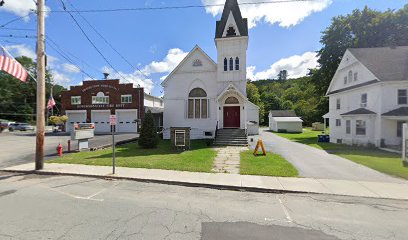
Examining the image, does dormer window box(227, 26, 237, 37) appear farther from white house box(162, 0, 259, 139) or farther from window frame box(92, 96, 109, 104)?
window frame box(92, 96, 109, 104)

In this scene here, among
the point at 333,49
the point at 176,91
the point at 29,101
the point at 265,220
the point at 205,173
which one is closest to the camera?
the point at 265,220

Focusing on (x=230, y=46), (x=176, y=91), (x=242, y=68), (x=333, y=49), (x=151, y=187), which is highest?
(x=333, y=49)

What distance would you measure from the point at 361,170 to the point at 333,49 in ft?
86.1

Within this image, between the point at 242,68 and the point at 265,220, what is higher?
the point at 242,68

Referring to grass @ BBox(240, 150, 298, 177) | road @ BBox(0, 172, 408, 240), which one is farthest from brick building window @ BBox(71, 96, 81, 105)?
grass @ BBox(240, 150, 298, 177)

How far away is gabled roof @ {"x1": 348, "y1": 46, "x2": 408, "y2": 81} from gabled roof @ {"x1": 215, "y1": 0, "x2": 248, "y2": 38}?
11498 mm

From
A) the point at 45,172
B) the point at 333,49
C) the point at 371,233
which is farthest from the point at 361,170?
the point at 333,49

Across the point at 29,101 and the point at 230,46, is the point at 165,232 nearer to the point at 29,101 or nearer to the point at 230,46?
the point at 230,46

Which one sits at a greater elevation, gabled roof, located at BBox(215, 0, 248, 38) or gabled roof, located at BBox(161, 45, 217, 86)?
gabled roof, located at BBox(215, 0, 248, 38)

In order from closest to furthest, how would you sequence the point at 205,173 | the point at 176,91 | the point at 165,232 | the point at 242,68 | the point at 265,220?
the point at 165,232 < the point at 265,220 < the point at 205,173 < the point at 242,68 < the point at 176,91

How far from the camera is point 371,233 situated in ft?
15.1

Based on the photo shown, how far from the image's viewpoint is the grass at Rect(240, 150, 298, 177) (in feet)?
31.2

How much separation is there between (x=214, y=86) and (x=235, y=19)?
6.91 m

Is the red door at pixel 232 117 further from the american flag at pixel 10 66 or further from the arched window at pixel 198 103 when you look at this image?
the american flag at pixel 10 66
